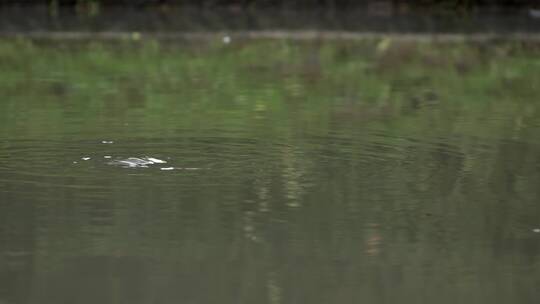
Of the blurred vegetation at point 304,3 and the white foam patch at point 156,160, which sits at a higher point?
the white foam patch at point 156,160

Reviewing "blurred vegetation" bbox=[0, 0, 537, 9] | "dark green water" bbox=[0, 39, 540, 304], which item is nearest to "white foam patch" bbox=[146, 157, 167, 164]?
"dark green water" bbox=[0, 39, 540, 304]

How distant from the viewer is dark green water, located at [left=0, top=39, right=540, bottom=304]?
5566 millimetres

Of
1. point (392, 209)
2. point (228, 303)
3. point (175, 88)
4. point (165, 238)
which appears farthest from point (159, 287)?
point (175, 88)

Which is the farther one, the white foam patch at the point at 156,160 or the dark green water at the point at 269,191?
the white foam patch at the point at 156,160

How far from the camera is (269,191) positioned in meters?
7.47

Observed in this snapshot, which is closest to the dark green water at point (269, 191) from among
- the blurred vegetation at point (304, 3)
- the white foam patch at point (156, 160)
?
the white foam patch at point (156, 160)

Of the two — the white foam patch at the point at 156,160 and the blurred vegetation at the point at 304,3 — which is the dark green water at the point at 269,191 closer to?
the white foam patch at the point at 156,160

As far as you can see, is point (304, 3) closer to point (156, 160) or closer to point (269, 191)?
point (156, 160)

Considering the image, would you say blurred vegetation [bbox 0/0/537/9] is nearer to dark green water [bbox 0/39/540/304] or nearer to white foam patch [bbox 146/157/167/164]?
dark green water [bbox 0/39/540/304]

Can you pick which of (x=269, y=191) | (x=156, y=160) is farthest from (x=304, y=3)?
(x=269, y=191)

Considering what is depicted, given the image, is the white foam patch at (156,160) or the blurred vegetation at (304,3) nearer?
the white foam patch at (156,160)

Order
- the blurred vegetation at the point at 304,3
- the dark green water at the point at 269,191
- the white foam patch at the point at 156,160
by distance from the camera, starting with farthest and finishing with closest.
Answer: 1. the blurred vegetation at the point at 304,3
2. the white foam patch at the point at 156,160
3. the dark green water at the point at 269,191

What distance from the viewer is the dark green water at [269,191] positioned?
557 cm

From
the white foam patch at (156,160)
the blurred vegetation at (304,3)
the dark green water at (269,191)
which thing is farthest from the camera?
the blurred vegetation at (304,3)
